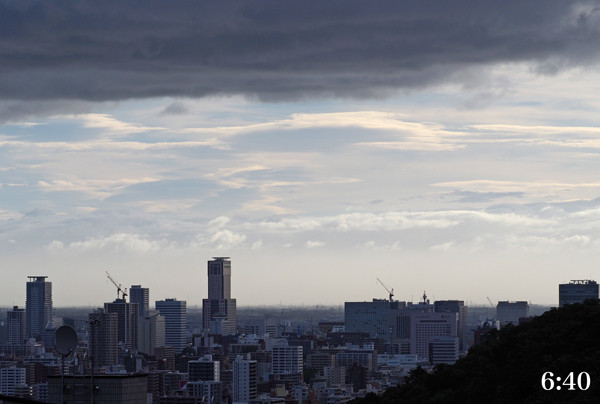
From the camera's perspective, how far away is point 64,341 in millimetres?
40844

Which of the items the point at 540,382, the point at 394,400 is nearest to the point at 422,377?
the point at 394,400

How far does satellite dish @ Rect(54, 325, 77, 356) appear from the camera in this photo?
4072 centimetres

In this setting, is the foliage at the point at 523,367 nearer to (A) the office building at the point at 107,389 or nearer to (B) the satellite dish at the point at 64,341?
(A) the office building at the point at 107,389

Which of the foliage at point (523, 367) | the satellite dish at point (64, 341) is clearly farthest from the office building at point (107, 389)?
the foliage at point (523, 367)

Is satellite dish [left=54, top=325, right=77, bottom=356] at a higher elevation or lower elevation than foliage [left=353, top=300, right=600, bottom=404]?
higher

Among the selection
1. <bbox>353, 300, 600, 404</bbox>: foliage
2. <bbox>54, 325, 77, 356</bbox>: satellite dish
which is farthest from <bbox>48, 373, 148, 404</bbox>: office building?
<bbox>353, 300, 600, 404</bbox>: foliage

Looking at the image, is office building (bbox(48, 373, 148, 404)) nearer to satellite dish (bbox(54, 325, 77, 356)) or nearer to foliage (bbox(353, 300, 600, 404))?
satellite dish (bbox(54, 325, 77, 356))

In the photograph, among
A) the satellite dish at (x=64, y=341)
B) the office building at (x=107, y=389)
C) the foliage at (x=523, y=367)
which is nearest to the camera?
the satellite dish at (x=64, y=341)

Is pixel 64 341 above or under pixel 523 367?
above

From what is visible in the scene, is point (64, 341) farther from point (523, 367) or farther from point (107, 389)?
point (523, 367)

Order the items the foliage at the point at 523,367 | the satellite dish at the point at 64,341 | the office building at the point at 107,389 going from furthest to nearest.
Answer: the foliage at the point at 523,367 → the office building at the point at 107,389 → the satellite dish at the point at 64,341

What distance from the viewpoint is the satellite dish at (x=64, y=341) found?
4072 cm

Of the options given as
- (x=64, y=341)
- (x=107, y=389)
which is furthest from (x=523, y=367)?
(x=64, y=341)

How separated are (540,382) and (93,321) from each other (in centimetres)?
1972
